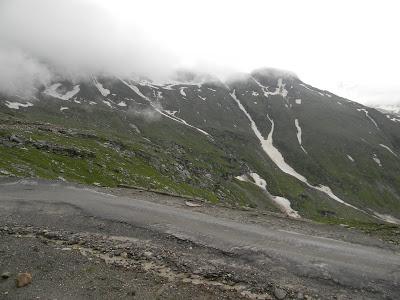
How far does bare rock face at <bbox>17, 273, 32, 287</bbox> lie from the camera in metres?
9.97

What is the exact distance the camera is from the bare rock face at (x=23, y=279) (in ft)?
32.7

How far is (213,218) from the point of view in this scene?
65.1ft

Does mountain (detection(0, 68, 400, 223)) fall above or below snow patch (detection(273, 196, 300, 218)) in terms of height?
above

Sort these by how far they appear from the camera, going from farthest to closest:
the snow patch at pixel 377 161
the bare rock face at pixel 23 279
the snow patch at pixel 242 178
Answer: the snow patch at pixel 377 161 < the snow patch at pixel 242 178 < the bare rock face at pixel 23 279

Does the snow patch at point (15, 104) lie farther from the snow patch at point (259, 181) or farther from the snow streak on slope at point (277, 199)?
the snow patch at point (259, 181)

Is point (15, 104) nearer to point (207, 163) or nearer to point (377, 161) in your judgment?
point (207, 163)

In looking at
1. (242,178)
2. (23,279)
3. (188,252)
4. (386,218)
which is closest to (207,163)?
(242,178)

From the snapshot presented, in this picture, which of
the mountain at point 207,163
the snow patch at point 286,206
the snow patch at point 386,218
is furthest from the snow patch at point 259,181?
the snow patch at point 386,218

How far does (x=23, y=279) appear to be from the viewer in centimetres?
1016

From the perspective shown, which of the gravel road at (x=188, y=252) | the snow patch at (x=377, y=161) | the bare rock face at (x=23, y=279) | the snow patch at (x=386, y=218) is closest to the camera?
the bare rock face at (x=23, y=279)

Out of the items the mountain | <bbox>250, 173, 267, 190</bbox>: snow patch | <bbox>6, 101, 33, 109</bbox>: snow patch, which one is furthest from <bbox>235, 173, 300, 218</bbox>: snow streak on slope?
<bbox>6, 101, 33, 109</bbox>: snow patch

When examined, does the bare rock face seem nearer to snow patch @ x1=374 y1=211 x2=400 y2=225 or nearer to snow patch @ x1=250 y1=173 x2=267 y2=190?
snow patch @ x1=250 y1=173 x2=267 y2=190

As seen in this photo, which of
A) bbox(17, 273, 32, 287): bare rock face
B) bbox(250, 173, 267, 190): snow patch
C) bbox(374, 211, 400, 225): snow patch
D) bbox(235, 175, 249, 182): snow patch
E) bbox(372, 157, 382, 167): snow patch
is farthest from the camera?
bbox(372, 157, 382, 167): snow patch

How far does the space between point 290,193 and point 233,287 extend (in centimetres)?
13996
